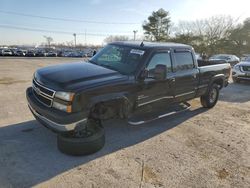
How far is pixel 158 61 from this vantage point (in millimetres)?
4902

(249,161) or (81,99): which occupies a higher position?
(81,99)

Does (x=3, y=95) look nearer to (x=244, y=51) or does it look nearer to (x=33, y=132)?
(x=33, y=132)

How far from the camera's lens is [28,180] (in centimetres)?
317

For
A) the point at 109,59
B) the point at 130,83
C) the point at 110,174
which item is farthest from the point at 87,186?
the point at 109,59

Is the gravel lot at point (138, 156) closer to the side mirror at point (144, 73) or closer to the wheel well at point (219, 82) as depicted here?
the side mirror at point (144, 73)

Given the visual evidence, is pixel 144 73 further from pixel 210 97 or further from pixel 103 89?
pixel 210 97

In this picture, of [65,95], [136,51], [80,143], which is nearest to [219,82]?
[136,51]

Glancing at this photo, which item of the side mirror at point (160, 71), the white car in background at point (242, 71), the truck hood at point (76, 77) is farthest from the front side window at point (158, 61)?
the white car in background at point (242, 71)

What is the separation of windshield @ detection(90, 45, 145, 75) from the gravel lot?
4.54 ft

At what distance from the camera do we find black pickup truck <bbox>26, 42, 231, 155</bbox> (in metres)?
3.65

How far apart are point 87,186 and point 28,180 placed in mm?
809

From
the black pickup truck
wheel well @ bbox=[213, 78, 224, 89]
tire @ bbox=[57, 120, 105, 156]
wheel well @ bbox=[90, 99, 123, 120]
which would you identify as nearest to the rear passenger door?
the black pickup truck

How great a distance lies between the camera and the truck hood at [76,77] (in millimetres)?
3689

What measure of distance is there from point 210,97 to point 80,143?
185 inches
